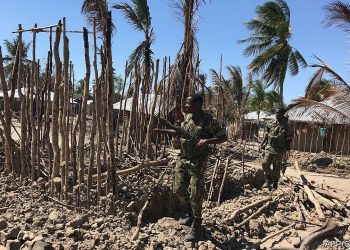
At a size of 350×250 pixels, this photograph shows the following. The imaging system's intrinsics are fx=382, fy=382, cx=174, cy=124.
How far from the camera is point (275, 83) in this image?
22.8m

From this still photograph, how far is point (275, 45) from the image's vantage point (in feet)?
70.3

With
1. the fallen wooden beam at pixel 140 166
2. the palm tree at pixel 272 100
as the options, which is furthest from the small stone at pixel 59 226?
the palm tree at pixel 272 100

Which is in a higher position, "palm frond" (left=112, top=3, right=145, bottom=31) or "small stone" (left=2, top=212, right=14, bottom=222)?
"palm frond" (left=112, top=3, right=145, bottom=31)

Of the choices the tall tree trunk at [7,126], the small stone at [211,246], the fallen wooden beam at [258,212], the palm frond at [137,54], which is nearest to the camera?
the small stone at [211,246]

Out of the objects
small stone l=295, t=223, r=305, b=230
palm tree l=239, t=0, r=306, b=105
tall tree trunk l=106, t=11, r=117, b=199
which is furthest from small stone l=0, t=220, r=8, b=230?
palm tree l=239, t=0, r=306, b=105

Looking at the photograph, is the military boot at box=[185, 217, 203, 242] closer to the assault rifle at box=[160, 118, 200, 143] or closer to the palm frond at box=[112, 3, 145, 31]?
the assault rifle at box=[160, 118, 200, 143]

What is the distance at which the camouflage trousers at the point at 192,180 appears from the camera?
451 cm

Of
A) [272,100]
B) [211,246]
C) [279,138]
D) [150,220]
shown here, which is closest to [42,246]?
[211,246]

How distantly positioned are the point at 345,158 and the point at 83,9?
12675mm

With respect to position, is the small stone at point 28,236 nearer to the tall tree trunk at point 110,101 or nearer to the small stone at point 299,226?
the tall tree trunk at point 110,101

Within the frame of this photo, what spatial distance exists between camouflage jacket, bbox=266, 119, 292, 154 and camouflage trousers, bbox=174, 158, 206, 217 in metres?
3.46

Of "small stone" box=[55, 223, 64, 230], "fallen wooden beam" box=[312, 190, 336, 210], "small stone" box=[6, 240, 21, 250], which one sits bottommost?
"fallen wooden beam" box=[312, 190, 336, 210]

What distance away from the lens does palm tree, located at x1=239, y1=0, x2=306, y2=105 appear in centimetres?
2134

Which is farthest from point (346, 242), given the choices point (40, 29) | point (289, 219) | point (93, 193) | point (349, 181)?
point (349, 181)
